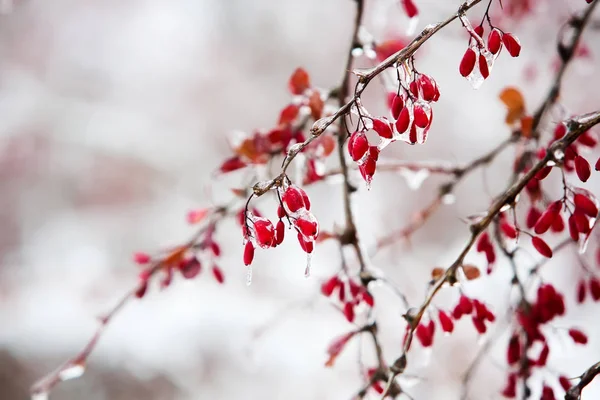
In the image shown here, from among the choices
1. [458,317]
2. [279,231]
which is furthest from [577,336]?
[279,231]

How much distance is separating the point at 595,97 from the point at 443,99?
122cm

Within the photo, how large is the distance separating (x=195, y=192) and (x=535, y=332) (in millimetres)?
3582

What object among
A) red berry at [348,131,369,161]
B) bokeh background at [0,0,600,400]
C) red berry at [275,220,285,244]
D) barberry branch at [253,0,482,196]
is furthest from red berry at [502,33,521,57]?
bokeh background at [0,0,600,400]

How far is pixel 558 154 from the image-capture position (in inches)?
27.5

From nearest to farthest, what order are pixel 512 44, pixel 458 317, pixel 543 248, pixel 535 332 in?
pixel 512 44 → pixel 543 248 → pixel 458 317 → pixel 535 332

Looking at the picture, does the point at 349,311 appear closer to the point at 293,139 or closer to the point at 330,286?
the point at 330,286

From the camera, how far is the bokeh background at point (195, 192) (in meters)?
3.07

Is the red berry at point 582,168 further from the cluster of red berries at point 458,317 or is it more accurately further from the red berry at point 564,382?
the red berry at point 564,382

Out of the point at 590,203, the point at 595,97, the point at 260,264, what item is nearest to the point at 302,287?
the point at 260,264

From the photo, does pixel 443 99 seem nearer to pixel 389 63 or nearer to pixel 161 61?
pixel 161 61

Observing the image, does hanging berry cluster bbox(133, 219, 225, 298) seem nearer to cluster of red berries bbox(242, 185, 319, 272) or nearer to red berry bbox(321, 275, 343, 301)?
red berry bbox(321, 275, 343, 301)

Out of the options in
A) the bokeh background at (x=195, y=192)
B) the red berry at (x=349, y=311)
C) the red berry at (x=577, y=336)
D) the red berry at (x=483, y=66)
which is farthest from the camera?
the bokeh background at (x=195, y=192)

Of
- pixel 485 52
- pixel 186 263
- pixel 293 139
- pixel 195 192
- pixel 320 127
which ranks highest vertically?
pixel 195 192

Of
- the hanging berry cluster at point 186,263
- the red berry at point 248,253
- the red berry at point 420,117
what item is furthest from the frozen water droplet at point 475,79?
the hanging berry cluster at point 186,263
